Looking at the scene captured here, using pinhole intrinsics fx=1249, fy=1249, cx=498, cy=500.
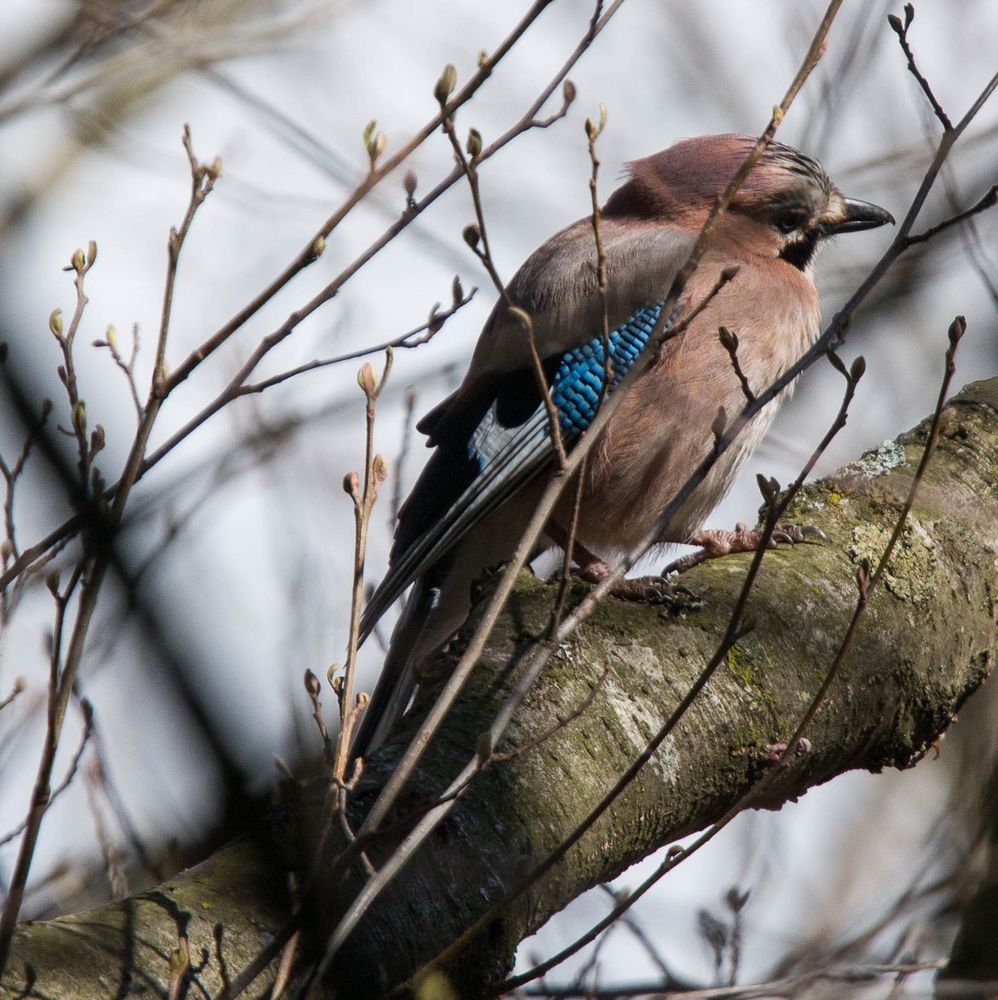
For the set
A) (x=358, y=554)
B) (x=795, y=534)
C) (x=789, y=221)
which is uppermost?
(x=789, y=221)

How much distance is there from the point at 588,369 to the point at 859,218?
1535 mm

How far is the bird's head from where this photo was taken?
4633mm

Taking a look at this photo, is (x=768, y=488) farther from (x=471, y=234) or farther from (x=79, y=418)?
(x=79, y=418)

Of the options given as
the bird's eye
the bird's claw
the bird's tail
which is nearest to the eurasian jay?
the bird's tail

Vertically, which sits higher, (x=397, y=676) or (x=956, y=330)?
(x=397, y=676)

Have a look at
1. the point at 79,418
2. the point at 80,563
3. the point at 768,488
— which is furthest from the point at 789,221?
the point at 80,563

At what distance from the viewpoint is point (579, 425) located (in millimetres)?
3982

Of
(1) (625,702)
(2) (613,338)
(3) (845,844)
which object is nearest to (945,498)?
(2) (613,338)

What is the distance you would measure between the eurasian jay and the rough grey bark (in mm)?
471

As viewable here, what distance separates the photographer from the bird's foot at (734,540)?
3.39 metres

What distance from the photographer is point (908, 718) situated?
309 cm

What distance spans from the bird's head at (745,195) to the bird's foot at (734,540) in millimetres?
1246

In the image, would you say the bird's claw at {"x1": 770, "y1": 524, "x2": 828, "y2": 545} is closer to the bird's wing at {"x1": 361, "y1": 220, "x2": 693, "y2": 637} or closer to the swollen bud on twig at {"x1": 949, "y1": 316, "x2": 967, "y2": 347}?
the bird's wing at {"x1": 361, "y1": 220, "x2": 693, "y2": 637}

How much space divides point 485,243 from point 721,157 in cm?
276
